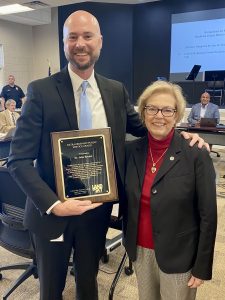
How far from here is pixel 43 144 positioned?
51.3 inches

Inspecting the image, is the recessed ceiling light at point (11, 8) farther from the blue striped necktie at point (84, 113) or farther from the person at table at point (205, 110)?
the blue striped necktie at point (84, 113)

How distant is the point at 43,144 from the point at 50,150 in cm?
4

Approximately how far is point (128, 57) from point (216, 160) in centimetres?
442

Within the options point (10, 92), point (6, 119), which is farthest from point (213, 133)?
point (10, 92)

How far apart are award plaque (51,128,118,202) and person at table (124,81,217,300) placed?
11 cm

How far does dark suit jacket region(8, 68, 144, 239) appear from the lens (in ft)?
4.13

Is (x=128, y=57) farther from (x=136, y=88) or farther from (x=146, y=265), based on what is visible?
(x=146, y=265)

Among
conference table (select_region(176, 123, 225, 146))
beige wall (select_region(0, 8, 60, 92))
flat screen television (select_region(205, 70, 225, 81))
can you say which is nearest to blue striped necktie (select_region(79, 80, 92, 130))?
conference table (select_region(176, 123, 225, 146))

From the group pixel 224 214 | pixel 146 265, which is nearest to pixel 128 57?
pixel 224 214

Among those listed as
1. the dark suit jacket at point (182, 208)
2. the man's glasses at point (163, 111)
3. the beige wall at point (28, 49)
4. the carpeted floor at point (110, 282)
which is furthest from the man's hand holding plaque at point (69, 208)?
the beige wall at point (28, 49)

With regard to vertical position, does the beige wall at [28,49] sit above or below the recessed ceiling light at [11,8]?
below

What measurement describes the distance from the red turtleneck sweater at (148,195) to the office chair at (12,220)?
0.86 m

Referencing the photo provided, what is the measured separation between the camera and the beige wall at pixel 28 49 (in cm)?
972

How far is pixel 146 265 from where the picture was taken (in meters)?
1.42
